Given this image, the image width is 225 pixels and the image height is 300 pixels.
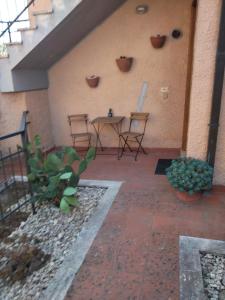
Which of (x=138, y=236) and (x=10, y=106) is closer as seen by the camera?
(x=138, y=236)

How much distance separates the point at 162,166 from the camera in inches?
139

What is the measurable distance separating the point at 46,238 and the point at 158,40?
10.8ft

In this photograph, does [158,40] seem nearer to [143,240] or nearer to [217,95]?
[217,95]

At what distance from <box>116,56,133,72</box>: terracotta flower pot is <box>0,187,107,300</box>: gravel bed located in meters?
2.25

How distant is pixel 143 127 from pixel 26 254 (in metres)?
2.99

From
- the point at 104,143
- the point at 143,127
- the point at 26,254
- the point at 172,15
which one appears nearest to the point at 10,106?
the point at 104,143

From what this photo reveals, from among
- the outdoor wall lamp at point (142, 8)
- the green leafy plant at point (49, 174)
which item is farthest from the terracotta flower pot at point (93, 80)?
the green leafy plant at point (49, 174)

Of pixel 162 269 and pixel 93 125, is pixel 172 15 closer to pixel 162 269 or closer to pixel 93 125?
pixel 93 125

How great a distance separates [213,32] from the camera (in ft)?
7.59

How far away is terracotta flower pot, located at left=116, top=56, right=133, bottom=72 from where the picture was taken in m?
3.90

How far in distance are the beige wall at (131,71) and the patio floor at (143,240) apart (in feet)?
4.95

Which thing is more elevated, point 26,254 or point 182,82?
point 182,82

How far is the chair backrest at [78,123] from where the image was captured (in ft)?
14.6

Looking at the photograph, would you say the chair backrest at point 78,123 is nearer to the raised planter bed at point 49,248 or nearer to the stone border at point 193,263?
the raised planter bed at point 49,248
